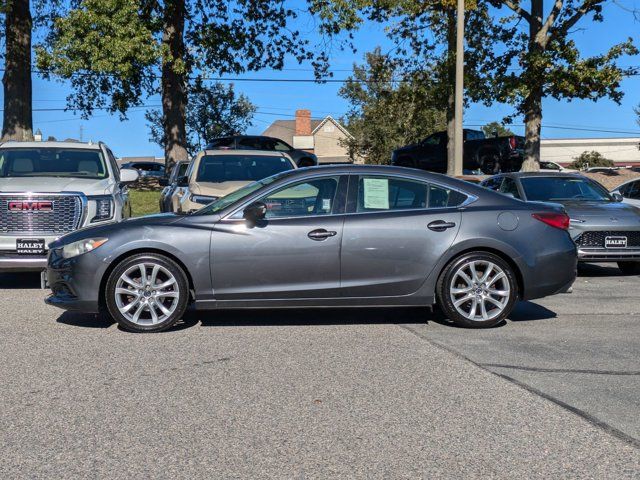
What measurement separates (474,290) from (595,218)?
4.60 m

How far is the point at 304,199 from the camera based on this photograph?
7684 millimetres

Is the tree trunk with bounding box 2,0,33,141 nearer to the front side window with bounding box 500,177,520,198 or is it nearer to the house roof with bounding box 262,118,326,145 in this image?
the front side window with bounding box 500,177,520,198

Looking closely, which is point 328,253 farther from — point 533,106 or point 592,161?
point 592,161

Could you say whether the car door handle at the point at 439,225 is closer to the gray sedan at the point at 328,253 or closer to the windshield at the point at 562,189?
the gray sedan at the point at 328,253

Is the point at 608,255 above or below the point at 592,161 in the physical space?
below

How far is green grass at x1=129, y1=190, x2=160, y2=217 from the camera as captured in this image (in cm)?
2164

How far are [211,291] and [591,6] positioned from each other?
73.7 ft

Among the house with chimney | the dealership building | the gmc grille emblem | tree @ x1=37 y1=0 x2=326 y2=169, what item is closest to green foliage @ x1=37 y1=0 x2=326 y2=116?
tree @ x1=37 y1=0 x2=326 y2=169

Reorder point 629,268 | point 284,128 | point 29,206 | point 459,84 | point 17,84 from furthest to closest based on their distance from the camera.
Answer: point 284,128
point 17,84
point 459,84
point 629,268
point 29,206

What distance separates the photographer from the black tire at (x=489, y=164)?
28.6 meters

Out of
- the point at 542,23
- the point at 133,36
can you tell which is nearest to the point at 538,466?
the point at 133,36

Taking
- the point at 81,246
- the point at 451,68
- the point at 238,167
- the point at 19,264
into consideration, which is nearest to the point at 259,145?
the point at 451,68

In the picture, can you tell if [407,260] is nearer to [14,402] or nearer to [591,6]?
[14,402]

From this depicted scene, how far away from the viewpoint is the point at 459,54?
768 inches
